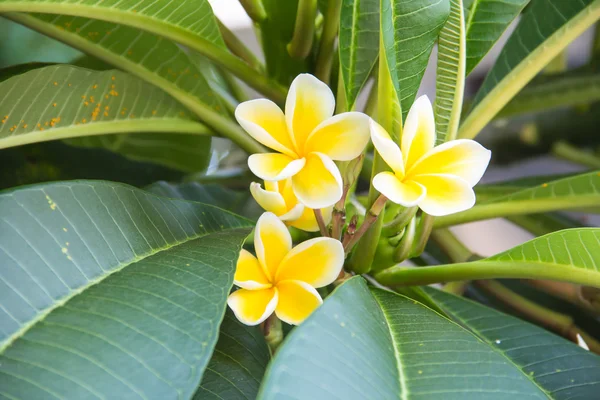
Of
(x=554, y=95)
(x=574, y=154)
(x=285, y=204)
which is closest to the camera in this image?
(x=285, y=204)

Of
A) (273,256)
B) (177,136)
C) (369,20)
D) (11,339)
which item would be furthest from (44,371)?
(177,136)

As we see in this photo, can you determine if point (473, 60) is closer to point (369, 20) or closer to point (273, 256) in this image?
point (369, 20)

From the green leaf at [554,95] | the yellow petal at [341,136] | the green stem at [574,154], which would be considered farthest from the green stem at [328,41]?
the green stem at [574,154]

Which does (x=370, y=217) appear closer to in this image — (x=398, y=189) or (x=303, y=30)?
(x=398, y=189)

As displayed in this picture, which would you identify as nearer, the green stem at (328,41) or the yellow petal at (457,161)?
the yellow petal at (457,161)

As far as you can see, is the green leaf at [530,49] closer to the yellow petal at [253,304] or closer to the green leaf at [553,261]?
the green leaf at [553,261]

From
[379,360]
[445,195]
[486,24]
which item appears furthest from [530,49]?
[379,360]
